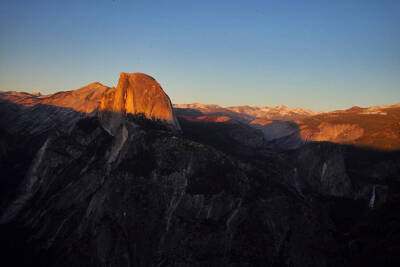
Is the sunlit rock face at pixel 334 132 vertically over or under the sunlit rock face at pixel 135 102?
under

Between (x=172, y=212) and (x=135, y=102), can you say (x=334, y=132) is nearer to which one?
(x=135, y=102)

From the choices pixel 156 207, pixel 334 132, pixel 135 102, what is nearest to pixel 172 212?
pixel 156 207

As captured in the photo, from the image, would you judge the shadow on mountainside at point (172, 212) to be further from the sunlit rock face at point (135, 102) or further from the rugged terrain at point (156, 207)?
the sunlit rock face at point (135, 102)

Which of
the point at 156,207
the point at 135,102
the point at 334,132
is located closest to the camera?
the point at 156,207

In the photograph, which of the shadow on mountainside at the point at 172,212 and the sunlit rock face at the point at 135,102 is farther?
the sunlit rock face at the point at 135,102

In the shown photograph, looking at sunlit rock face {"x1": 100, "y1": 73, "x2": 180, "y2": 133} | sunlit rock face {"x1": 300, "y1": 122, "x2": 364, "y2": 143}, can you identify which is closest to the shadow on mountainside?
sunlit rock face {"x1": 100, "y1": 73, "x2": 180, "y2": 133}

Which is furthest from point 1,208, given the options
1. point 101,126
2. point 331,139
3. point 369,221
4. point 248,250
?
point 331,139

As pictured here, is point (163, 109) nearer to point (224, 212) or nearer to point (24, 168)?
point (224, 212)

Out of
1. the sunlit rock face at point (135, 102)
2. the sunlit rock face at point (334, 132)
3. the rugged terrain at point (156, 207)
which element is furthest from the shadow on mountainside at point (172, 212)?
the sunlit rock face at point (334, 132)

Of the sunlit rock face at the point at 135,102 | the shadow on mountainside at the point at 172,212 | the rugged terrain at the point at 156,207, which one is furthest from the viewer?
the sunlit rock face at the point at 135,102
